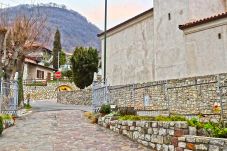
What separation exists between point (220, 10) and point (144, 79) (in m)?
7.63

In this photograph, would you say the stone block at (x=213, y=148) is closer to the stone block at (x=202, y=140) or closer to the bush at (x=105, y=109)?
the stone block at (x=202, y=140)

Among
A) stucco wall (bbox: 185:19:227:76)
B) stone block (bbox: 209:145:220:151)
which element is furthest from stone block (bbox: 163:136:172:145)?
stucco wall (bbox: 185:19:227:76)

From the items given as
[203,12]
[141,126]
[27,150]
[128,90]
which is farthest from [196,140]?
[203,12]

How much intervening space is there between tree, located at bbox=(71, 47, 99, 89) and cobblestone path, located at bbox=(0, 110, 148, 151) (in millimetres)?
22943

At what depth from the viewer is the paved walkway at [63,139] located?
9.80m

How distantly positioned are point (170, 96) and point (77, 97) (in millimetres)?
21427

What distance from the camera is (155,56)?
2283 cm

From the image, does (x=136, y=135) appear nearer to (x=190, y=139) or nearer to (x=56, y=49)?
(x=190, y=139)

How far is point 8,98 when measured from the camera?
59.1 ft

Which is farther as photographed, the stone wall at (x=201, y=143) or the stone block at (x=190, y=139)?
the stone block at (x=190, y=139)

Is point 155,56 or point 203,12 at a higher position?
point 203,12

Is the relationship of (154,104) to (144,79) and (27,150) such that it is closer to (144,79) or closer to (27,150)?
(27,150)

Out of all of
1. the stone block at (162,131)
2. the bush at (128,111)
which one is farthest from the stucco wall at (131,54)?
the stone block at (162,131)

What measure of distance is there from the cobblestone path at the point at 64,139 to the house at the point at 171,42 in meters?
8.27
